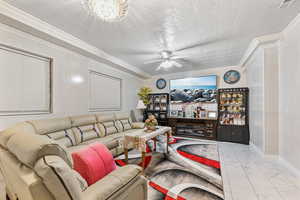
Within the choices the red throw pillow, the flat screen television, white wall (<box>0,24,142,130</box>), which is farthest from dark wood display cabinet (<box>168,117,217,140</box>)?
the red throw pillow

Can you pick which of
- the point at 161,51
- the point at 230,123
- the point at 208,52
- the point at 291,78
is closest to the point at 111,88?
the point at 161,51

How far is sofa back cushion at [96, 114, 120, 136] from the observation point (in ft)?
10.8

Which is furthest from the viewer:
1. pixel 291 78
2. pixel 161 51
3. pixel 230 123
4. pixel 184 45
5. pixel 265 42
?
pixel 230 123

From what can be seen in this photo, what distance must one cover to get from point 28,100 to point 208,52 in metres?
4.26

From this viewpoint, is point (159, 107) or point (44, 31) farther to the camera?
point (159, 107)

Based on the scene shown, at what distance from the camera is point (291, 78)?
93.3 inches

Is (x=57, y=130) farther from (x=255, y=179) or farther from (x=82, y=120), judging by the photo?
(x=255, y=179)

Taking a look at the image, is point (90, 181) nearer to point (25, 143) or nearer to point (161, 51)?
point (25, 143)

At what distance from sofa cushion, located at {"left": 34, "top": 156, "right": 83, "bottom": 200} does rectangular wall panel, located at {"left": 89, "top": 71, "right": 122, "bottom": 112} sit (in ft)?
10.3

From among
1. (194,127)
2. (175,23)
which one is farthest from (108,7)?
(194,127)

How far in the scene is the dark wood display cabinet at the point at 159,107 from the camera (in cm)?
546

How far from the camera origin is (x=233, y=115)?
14.0 ft

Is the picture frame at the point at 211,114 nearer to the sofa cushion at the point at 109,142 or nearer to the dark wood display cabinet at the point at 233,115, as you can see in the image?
the dark wood display cabinet at the point at 233,115

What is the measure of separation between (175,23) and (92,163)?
2451mm
